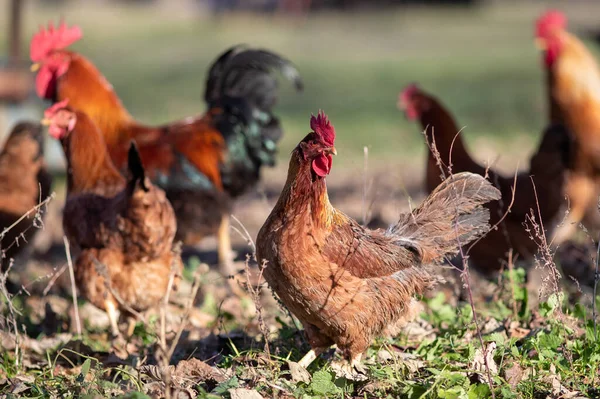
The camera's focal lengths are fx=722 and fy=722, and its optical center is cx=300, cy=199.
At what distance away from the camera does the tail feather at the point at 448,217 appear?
3.75m

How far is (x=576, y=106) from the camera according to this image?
6477mm

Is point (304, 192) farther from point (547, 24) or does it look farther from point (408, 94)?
point (547, 24)

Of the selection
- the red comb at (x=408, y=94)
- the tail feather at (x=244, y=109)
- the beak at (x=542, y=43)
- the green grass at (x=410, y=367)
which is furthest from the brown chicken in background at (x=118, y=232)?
the beak at (x=542, y=43)

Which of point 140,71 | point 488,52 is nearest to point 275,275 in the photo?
point 140,71

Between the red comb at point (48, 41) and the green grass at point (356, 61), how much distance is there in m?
2.58

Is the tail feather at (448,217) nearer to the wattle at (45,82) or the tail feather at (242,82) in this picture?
the tail feather at (242,82)

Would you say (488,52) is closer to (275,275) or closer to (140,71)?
(140,71)

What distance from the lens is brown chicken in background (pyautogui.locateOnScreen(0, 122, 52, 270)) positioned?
17.7 feet

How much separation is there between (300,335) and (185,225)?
2.33 metres

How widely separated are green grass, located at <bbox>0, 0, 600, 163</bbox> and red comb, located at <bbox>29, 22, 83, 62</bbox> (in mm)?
2576

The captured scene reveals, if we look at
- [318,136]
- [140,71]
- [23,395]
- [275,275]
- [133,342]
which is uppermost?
[318,136]

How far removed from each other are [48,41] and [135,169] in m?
2.44

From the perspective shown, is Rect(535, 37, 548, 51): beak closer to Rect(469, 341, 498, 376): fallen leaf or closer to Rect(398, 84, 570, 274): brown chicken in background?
Rect(398, 84, 570, 274): brown chicken in background

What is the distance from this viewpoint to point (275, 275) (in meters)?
3.34
